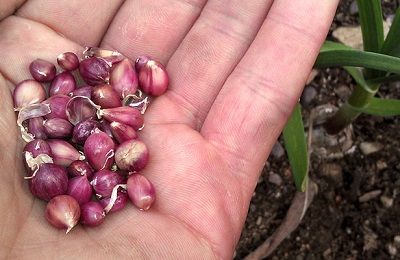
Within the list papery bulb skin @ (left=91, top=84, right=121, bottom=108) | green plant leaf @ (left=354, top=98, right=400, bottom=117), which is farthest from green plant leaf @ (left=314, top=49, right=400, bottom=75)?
papery bulb skin @ (left=91, top=84, right=121, bottom=108)

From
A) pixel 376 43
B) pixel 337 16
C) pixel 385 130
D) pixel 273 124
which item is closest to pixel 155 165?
pixel 273 124

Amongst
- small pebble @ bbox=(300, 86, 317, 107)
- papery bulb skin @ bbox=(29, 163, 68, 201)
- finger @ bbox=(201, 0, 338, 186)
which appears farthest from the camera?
small pebble @ bbox=(300, 86, 317, 107)

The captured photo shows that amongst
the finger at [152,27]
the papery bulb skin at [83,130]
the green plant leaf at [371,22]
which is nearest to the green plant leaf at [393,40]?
the green plant leaf at [371,22]

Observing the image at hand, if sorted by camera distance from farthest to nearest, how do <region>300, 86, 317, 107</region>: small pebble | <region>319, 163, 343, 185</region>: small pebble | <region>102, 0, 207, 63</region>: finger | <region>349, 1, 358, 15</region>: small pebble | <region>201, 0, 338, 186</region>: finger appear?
<region>349, 1, 358, 15</region>: small pebble
<region>300, 86, 317, 107</region>: small pebble
<region>319, 163, 343, 185</region>: small pebble
<region>102, 0, 207, 63</region>: finger
<region>201, 0, 338, 186</region>: finger

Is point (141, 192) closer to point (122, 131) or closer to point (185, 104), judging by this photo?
point (122, 131)

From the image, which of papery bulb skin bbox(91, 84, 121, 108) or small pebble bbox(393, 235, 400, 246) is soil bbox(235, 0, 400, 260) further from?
papery bulb skin bbox(91, 84, 121, 108)

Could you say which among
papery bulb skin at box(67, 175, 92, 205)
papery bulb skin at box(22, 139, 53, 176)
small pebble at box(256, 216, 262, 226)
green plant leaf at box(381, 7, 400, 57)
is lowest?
small pebble at box(256, 216, 262, 226)

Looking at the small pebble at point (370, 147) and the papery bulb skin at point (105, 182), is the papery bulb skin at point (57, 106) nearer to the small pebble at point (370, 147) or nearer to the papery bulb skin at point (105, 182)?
the papery bulb skin at point (105, 182)

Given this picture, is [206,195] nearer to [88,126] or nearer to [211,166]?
[211,166]
